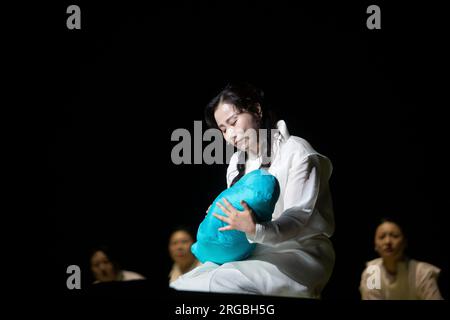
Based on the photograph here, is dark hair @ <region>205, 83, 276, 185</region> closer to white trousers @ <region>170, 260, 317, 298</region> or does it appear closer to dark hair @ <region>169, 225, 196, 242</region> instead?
white trousers @ <region>170, 260, 317, 298</region>

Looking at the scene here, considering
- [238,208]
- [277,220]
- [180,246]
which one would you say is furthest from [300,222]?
[180,246]

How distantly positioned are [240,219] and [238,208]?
0.24ft

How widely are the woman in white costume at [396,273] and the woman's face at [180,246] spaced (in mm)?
1095

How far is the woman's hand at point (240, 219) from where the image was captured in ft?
6.36

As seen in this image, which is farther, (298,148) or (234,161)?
(234,161)

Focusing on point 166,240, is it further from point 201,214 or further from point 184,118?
point 184,118

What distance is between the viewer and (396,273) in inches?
135

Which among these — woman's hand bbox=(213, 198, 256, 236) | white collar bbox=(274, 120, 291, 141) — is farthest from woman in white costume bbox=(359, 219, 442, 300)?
woman's hand bbox=(213, 198, 256, 236)

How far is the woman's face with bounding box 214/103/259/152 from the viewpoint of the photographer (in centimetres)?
228

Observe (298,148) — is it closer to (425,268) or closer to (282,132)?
(282,132)

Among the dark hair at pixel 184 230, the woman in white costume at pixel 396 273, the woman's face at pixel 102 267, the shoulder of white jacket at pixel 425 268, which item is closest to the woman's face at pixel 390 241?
the woman in white costume at pixel 396 273

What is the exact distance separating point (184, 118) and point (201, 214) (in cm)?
54

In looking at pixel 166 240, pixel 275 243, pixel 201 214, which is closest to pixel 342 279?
pixel 201 214

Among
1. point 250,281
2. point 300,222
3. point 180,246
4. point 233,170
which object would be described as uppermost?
point 233,170
